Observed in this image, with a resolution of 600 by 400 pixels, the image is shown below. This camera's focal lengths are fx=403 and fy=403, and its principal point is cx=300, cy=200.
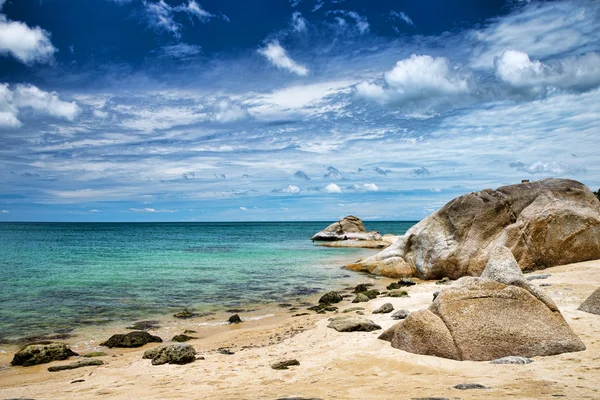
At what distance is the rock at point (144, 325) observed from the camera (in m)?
14.3

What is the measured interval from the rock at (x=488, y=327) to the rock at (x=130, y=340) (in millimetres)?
7838

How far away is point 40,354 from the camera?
10.7 meters

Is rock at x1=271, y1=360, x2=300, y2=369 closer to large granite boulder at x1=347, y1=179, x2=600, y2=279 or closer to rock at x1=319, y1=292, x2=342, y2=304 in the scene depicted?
rock at x1=319, y1=292, x2=342, y2=304

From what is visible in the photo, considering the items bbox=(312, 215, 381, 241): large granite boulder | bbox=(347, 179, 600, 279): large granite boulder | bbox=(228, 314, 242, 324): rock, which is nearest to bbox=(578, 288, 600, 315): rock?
bbox=(347, 179, 600, 279): large granite boulder

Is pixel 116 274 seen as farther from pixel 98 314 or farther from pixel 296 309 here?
pixel 296 309

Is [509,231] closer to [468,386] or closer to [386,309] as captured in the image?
[386,309]

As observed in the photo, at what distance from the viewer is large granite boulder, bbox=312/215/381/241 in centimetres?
6307

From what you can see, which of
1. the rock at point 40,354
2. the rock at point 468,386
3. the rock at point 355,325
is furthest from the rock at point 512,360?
the rock at point 40,354

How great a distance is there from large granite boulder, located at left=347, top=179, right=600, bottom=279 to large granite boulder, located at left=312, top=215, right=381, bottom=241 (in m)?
37.1

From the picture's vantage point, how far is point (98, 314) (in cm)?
1623

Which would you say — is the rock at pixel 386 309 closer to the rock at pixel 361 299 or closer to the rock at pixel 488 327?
the rock at pixel 361 299

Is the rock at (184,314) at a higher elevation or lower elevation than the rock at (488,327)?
lower

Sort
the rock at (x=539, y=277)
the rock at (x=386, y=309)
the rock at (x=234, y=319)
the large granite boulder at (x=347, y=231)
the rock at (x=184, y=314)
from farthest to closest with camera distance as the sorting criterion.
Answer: the large granite boulder at (x=347, y=231), the rock at (x=184, y=314), the rock at (x=539, y=277), the rock at (x=234, y=319), the rock at (x=386, y=309)

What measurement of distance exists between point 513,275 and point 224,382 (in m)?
6.59
